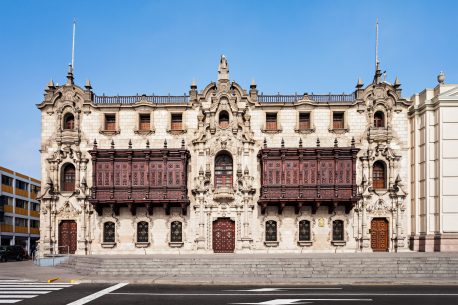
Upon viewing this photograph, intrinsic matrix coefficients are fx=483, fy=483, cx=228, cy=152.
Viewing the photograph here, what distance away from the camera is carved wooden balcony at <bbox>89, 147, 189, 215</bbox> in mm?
39406

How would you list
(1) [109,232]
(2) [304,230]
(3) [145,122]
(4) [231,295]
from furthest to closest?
(3) [145,122] → (1) [109,232] → (2) [304,230] → (4) [231,295]

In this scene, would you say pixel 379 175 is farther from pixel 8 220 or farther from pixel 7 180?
pixel 8 220

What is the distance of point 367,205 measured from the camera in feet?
131

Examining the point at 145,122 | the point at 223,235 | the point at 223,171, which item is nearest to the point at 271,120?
the point at 223,171

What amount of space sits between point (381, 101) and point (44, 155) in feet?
94.7

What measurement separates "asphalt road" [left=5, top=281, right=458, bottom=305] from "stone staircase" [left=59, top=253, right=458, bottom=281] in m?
4.04

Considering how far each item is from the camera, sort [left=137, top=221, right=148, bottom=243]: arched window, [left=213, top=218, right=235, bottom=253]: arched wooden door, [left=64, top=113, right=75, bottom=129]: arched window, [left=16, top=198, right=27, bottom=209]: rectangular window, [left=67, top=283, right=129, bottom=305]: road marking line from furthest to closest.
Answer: [left=16, top=198, right=27, bottom=209]: rectangular window < [left=64, top=113, right=75, bottom=129]: arched window < [left=137, top=221, right=148, bottom=243]: arched window < [left=213, top=218, right=235, bottom=253]: arched wooden door < [left=67, top=283, right=129, bottom=305]: road marking line

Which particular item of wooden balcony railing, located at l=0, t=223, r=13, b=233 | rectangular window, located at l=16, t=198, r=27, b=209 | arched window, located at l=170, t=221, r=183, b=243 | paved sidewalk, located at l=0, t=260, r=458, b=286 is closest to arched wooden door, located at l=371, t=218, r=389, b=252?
paved sidewalk, located at l=0, t=260, r=458, b=286

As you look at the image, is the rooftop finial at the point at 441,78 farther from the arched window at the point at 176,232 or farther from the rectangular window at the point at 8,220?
the rectangular window at the point at 8,220

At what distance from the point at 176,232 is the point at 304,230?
10.6m

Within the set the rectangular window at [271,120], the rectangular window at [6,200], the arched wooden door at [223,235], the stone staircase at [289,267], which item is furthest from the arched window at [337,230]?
the rectangular window at [6,200]

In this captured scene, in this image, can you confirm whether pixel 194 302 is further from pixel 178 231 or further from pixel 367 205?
pixel 367 205

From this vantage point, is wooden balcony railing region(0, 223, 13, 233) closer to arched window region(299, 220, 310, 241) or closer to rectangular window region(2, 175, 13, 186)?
rectangular window region(2, 175, 13, 186)

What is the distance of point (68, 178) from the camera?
41312 mm
